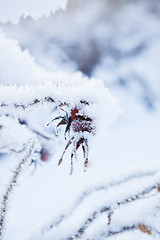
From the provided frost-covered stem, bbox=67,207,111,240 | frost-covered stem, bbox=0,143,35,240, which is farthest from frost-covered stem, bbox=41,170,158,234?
frost-covered stem, bbox=0,143,35,240

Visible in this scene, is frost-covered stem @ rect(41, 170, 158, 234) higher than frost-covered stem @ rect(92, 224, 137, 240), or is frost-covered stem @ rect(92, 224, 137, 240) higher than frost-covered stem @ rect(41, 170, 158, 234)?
frost-covered stem @ rect(41, 170, 158, 234)

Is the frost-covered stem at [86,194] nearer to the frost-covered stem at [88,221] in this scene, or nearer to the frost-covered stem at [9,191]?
the frost-covered stem at [88,221]

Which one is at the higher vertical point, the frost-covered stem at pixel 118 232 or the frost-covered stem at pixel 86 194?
the frost-covered stem at pixel 86 194

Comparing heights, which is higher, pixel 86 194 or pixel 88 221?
pixel 86 194

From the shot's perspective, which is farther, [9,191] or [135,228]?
[135,228]

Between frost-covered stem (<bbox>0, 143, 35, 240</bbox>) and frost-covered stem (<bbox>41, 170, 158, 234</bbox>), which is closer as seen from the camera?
frost-covered stem (<bbox>0, 143, 35, 240</bbox>)

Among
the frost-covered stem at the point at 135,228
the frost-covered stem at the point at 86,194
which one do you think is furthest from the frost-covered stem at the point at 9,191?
the frost-covered stem at the point at 135,228

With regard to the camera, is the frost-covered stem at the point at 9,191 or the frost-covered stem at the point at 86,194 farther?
the frost-covered stem at the point at 86,194

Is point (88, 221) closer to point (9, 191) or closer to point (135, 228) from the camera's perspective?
point (135, 228)

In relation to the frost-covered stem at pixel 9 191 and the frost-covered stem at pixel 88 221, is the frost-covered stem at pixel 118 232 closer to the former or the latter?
the frost-covered stem at pixel 88 221

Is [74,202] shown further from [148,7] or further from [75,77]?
[148,7]

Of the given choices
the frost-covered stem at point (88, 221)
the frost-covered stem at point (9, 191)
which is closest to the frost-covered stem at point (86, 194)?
the frost-covered stem at point (88, 221)

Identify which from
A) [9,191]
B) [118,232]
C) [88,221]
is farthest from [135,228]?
[9,191]

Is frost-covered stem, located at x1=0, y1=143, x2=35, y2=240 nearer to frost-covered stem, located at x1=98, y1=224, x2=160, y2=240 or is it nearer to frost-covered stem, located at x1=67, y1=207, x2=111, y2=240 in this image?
frost-covered stem, located at x1=67, y1=207, x2=111, y2=240
